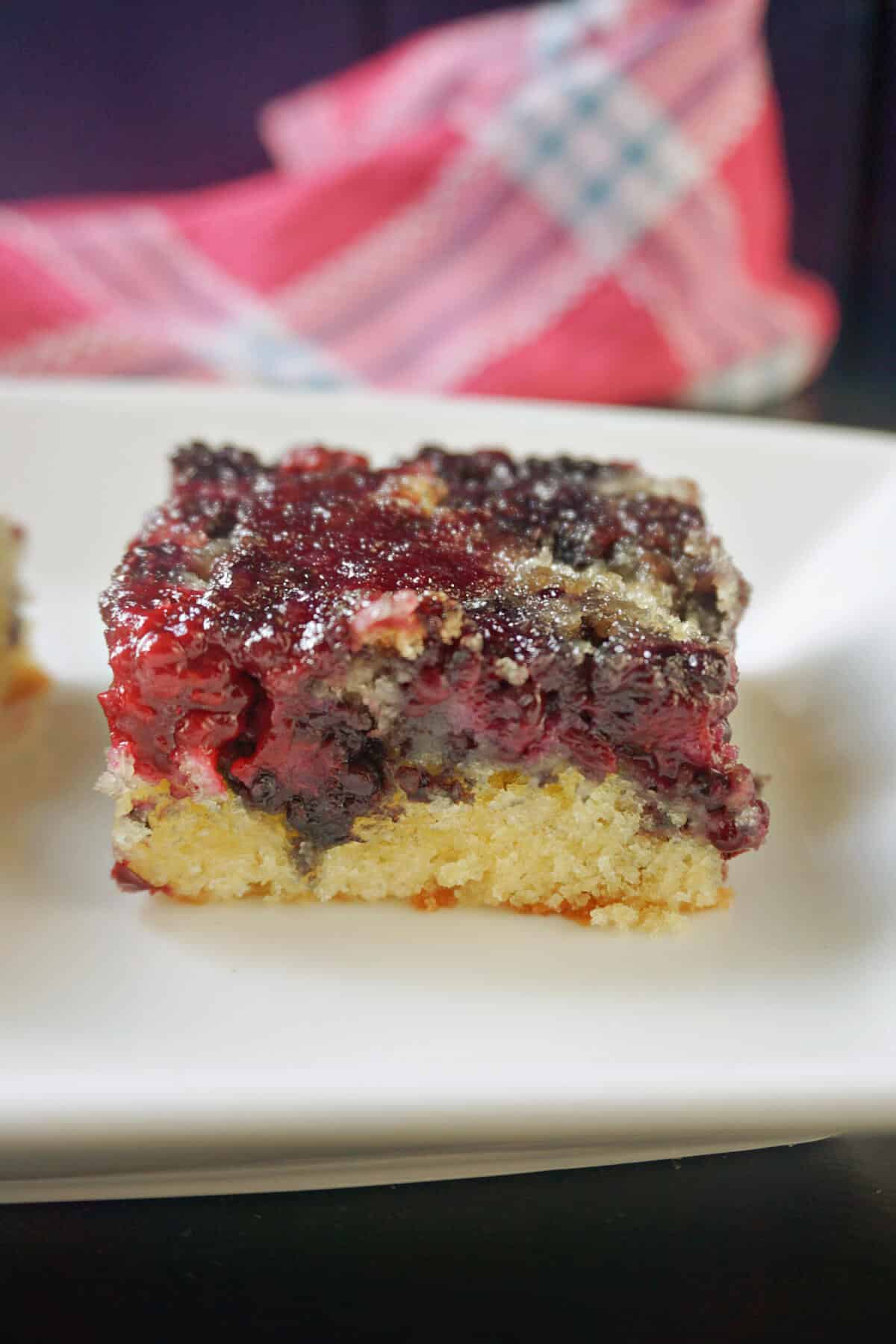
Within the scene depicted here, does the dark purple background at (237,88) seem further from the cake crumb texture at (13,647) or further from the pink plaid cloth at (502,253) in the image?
the cake crumb texture at (13,647)

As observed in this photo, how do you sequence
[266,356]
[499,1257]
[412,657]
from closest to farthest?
[499,1257] < [412,657] < [266,356]

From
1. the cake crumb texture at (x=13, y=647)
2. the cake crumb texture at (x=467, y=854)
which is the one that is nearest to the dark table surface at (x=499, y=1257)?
the cake crumb texture at (x=467, y=854)

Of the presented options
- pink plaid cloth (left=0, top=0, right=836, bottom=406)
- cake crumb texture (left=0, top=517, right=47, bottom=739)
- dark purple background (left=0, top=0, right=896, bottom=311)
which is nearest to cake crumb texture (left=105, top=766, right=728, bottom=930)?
cake crumb texture (left=0, top=517, right=47, bottom=739)

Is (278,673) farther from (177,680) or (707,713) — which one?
(707,713)

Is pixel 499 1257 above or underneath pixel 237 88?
underneath

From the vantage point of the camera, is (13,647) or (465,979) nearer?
(465,979)

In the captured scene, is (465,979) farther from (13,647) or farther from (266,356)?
(266,356)

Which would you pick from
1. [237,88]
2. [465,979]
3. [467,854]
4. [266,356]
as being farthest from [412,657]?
[237,88]
